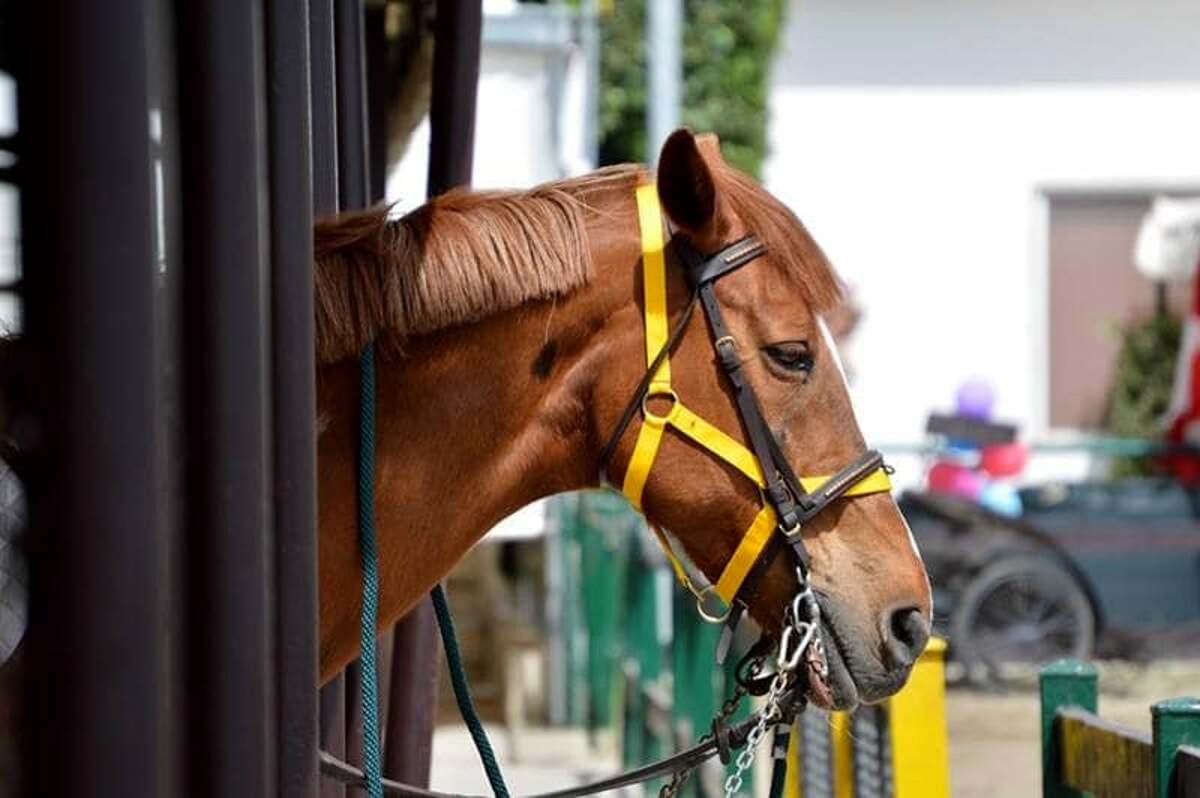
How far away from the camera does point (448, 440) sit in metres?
2.61

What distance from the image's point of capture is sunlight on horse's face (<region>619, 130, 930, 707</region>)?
2621 millimetres

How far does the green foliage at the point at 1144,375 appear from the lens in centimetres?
1391

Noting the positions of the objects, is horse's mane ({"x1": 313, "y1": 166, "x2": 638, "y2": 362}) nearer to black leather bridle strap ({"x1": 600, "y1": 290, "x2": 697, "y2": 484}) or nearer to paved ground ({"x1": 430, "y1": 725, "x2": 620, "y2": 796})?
black leather bridle strap ({"x1": 600, "y1": 290, "x2": 697, "y2": 484})

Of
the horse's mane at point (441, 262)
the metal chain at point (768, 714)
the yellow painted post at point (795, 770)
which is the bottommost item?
the yellow painted post at point (795, 770)

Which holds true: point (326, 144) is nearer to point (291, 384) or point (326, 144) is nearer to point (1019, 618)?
point (291, 384)

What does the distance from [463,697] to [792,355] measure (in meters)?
0.70

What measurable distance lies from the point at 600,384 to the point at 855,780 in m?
1.62

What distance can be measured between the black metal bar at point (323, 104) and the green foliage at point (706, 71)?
11.2 m

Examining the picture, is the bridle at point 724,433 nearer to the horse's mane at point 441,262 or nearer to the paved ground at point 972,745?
the horse's mane at point 441,262

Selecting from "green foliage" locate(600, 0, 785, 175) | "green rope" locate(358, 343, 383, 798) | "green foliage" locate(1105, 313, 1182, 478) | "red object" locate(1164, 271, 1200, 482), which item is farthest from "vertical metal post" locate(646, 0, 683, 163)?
"green foliage" locate(1105, 313, 1182, 478)

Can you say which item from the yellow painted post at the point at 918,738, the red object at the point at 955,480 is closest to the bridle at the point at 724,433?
the yellow painted post at the point at 918,738

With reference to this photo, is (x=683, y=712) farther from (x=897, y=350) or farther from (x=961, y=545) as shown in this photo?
(x=897, y=350)

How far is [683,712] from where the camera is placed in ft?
19.2

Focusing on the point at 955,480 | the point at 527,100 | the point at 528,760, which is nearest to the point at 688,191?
the point at 527,100
